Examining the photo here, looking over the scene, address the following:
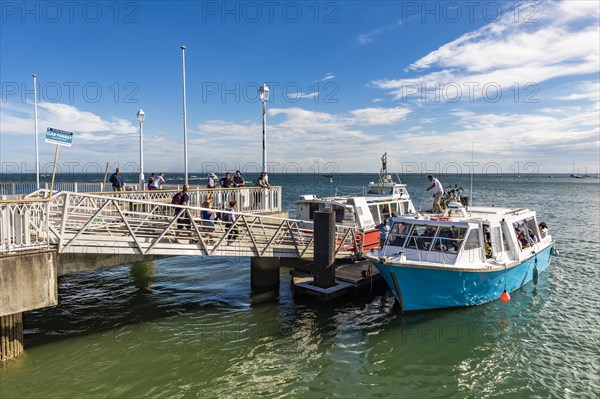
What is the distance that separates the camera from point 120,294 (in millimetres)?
15609

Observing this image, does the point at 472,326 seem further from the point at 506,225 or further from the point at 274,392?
the point at 274,392

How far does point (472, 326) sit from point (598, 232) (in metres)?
27.1

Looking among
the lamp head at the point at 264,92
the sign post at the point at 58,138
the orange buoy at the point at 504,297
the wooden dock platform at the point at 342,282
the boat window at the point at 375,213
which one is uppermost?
the lamp head at the point at 264,92

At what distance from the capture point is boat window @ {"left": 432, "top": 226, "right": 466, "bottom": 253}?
13797 millimetres

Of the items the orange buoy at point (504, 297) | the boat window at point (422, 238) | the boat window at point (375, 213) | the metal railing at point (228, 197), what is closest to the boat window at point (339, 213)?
the boat window at point (375, 213)

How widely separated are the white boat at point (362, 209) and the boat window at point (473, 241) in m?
4.71

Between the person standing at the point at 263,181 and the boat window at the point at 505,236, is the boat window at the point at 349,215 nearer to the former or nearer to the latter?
the person standing at the point at 263,181

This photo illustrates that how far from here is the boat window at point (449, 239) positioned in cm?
1380

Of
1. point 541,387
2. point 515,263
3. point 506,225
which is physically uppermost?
point 506,225

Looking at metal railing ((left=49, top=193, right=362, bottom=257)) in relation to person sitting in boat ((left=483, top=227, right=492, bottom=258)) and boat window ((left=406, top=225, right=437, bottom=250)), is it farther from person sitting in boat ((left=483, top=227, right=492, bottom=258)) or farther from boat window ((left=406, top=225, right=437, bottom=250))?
Answer: person sitting in boat ((left=483, top=227, right=492, bottom=258))

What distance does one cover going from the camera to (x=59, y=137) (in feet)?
33.1

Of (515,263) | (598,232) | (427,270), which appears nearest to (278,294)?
(427,270)

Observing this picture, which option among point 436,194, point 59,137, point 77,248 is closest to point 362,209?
point 436,194

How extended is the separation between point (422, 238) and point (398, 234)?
95 centimetres
